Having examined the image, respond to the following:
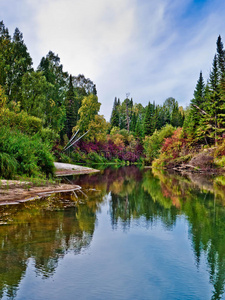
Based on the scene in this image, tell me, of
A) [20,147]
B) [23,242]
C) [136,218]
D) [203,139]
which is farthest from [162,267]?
[203,139]

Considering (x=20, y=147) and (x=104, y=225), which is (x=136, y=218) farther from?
(x=20, y=147)

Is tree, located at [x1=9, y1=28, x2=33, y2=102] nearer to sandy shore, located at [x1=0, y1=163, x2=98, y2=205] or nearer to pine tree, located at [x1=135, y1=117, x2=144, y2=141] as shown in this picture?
sandy shore, located at [x1=0, y1=163, x2=98, y2=205]

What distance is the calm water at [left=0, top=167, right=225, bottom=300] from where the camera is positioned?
414 centimetres

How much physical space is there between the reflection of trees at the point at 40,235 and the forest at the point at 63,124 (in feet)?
15.8

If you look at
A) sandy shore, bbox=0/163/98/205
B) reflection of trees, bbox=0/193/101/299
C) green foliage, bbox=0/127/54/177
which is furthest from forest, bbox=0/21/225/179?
reflection of trees, bbox=0/193/101/299

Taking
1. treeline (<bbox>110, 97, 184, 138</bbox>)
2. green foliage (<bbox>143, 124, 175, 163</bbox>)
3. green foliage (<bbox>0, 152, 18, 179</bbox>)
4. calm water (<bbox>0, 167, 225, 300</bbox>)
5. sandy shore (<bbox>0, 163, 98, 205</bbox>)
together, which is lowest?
calm water (<bbox>0, 167, 225, 300</bbox>)

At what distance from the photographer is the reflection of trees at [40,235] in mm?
4621

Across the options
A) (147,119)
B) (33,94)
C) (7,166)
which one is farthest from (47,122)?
(147,119)

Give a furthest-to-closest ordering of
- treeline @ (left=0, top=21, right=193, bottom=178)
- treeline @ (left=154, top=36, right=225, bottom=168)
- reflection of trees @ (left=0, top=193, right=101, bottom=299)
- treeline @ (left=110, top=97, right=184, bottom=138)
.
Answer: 1. treeline @ (left=110, top=97, right=184, bottom=138)
2. treeline @ (left=154, top=36, right=225, bottom=168)
3. treeline @ (left=0, top=21, right=193, bottom=178)
4. reflection of trees @ (left=0, top=193, right=101, bottom=299)

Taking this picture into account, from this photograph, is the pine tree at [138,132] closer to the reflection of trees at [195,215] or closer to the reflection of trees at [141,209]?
the reflection of trees at [195,215]

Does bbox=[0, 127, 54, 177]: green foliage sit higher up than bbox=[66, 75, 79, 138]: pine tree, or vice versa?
bbox=[66, 75, 79, 138]: pine tree

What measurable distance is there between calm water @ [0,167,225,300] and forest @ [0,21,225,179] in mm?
6198

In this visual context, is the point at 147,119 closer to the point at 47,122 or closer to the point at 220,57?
the point at 220,57

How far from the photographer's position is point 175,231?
7.62m
